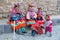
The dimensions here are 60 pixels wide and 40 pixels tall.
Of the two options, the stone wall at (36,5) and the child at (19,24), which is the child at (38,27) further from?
the stone wall at (36,5)

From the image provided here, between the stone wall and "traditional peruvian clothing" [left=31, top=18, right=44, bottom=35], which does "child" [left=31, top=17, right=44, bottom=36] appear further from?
the stone wall

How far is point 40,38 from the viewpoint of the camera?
564cm

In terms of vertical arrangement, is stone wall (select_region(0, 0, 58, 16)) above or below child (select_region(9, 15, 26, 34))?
above

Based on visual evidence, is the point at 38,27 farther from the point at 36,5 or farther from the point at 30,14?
the point at 36,5

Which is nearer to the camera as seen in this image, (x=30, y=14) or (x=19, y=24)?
(x=19, y=24)

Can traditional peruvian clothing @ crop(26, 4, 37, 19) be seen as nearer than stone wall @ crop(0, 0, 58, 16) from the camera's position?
Yes

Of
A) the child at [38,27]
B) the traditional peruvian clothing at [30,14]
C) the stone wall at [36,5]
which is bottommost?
the child at [38,27]

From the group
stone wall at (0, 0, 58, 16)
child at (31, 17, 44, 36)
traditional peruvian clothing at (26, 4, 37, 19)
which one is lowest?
child at (31, 17, 44, 36)

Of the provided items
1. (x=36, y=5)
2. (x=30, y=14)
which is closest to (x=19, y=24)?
(x=30, y=14)

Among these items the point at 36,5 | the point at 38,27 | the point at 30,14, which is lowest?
the point at 38,27

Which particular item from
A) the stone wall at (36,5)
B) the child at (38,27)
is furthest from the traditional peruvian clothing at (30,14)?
the stone wall at (36,5)

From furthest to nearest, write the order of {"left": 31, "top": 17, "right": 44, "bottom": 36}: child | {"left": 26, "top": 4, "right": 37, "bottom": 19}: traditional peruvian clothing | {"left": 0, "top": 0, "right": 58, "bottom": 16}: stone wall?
{"left": 0, "top": 0, "right": 58, "bottom": 16}: stone wall
{"left": 26, "top": 4, "right": 37, "bottom": 19}: traditional peruvian clothing
{"left": 31, "top": 17, "right": 44, "bottom": 36}: child

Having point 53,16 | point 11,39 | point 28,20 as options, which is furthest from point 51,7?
point 11,39

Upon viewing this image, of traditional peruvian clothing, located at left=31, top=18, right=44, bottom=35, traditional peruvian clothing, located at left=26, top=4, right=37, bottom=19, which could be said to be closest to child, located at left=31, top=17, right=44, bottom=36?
traditional peruvian clothing, located at left=31, top=18, right=44, bottom=35
